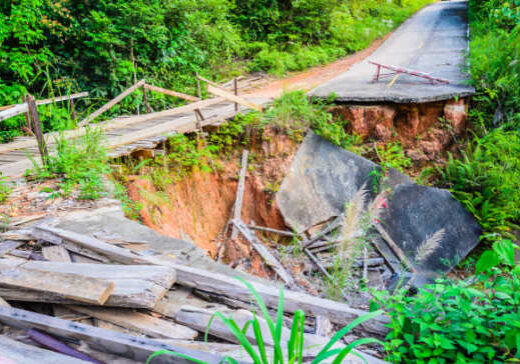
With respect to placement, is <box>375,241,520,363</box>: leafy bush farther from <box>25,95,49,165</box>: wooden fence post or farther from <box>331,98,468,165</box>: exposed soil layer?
<box>331,98,468,165</box>: exposed soil layer

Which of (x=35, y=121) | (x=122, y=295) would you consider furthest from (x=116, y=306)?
(x=35, y=121)

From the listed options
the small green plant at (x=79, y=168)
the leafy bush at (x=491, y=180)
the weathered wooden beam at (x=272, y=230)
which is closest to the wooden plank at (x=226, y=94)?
the small green plant at (x=79, y=168)

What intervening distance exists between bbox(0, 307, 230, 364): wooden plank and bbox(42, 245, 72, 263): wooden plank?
0.79m

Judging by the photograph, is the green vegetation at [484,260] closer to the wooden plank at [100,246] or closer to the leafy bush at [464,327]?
the leafy bush at [464,327]

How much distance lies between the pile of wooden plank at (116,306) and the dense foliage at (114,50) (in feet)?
9.08

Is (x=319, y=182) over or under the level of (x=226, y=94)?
under

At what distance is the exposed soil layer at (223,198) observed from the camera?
6.23 metres

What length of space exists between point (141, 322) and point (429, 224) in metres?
6.60

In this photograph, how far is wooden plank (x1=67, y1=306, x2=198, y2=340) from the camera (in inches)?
85.6

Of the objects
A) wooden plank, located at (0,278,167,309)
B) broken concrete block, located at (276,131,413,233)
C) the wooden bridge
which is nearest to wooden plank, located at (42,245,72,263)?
wooden plank, located at (0,278,167,309)

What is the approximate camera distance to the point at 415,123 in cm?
856

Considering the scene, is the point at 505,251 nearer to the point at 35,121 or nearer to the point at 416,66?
the point at 35,121

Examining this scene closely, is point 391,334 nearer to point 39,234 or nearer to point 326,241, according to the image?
point 39,234

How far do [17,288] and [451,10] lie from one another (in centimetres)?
2835
